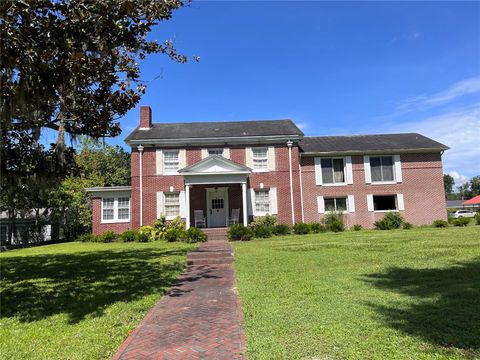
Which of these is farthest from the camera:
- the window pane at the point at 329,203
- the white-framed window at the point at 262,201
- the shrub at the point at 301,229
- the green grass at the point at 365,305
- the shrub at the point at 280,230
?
the window pane at the point at 329,203

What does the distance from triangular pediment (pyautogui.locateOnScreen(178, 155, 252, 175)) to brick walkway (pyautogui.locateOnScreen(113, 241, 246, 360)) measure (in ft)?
43.6

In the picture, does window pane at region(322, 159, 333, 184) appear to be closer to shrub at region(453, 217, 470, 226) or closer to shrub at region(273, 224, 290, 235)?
shrub at region(273, 224, 290, 235)

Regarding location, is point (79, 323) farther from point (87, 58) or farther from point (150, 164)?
point (150, 164)

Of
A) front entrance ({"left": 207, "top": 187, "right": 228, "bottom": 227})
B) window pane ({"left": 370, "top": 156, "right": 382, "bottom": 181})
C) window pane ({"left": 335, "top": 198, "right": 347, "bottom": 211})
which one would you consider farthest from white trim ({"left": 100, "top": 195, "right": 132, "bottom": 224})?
window pane ({"left": 370, "top": 156, "right": 382, "bottom": 181})

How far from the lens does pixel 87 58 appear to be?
7.05 meters

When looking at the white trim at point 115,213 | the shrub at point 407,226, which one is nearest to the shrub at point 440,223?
the shrub at point 407,226

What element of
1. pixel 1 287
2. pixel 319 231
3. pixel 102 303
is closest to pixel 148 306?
pixel 102 303

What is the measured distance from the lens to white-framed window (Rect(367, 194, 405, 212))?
24422 mm

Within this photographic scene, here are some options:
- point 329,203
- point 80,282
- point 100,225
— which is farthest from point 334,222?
point 80,282

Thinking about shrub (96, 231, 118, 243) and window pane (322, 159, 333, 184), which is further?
window pane (322, 159, 333, 184)

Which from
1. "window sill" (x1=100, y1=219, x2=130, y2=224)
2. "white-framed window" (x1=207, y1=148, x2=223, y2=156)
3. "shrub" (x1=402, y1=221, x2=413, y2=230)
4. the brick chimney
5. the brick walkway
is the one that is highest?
the brick chimney

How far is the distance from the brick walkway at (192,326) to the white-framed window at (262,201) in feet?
47.8

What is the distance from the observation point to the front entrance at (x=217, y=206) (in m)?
23.7

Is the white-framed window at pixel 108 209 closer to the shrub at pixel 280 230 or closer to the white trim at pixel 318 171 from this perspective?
the shrub at pixel 280 230
